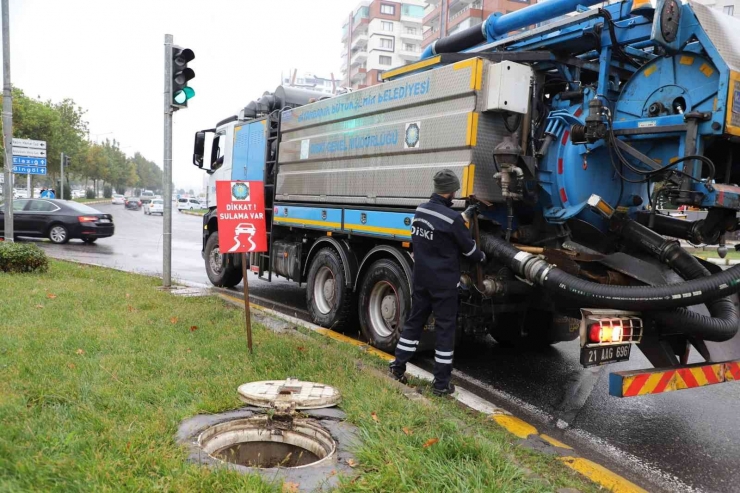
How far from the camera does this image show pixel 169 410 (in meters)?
3.66

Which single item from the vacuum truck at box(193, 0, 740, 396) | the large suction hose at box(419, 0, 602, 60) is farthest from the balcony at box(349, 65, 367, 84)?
the vacuum truck at box(193, 0, 740, 396)

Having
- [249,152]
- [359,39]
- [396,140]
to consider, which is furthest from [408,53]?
[396,140]

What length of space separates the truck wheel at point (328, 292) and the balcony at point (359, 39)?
76166mm

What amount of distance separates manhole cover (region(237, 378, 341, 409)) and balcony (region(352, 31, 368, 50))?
79469mm

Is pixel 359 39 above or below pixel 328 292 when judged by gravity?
above

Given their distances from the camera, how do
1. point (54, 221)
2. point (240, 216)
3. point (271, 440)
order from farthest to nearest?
point (54, 221)
point (240, 216)
point (271, 440)

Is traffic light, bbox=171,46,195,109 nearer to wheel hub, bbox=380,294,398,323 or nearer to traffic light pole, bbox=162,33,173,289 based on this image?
traffic light pole, bbox=162,33,173,289

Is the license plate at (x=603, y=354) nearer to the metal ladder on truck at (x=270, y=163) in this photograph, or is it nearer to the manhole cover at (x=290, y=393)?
the manhole cover at (x=290, y=393)

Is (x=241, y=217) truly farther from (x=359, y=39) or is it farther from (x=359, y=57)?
(x=359, y=39)

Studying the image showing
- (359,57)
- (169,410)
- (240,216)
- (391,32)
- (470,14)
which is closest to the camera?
(169,410)

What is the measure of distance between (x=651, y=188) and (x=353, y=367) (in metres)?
3.06

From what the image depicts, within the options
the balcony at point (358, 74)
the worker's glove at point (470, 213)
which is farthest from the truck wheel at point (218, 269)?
the balcony at point (358, 74)

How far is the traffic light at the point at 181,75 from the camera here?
336 inches

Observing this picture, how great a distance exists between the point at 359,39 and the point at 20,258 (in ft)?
251
